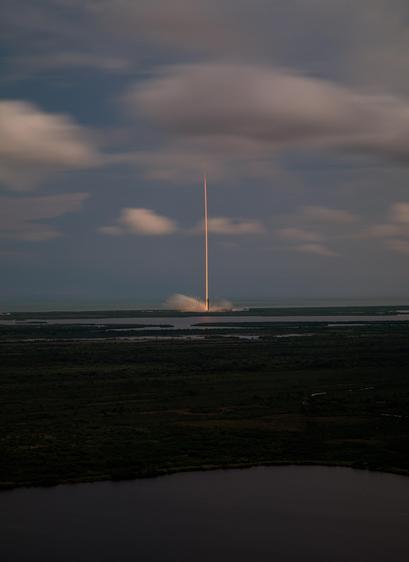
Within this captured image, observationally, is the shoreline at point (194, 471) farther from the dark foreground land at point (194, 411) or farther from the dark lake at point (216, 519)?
the dark lake at point (216, 519)

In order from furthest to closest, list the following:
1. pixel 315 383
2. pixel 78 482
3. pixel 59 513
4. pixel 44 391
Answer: pixel 315 383 < pixel 44 391 < pixel 78 482 < pixel 59 513

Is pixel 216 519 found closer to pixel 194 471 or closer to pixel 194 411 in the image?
pixel 194 471

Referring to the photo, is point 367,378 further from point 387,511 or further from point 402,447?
point 387,511

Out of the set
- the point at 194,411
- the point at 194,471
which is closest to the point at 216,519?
the point at 194,471

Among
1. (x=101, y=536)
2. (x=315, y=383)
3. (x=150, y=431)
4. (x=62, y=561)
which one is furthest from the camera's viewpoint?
(x=315, y=383)

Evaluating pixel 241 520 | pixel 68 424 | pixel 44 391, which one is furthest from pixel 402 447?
pixel 44 391

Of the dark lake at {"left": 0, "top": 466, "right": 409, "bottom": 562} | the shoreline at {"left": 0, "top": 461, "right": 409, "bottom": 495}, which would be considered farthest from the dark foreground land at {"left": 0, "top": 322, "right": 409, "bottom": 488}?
the dark lake at {"left": 0, "top": 466, "right": 409, "bottom": 562}
